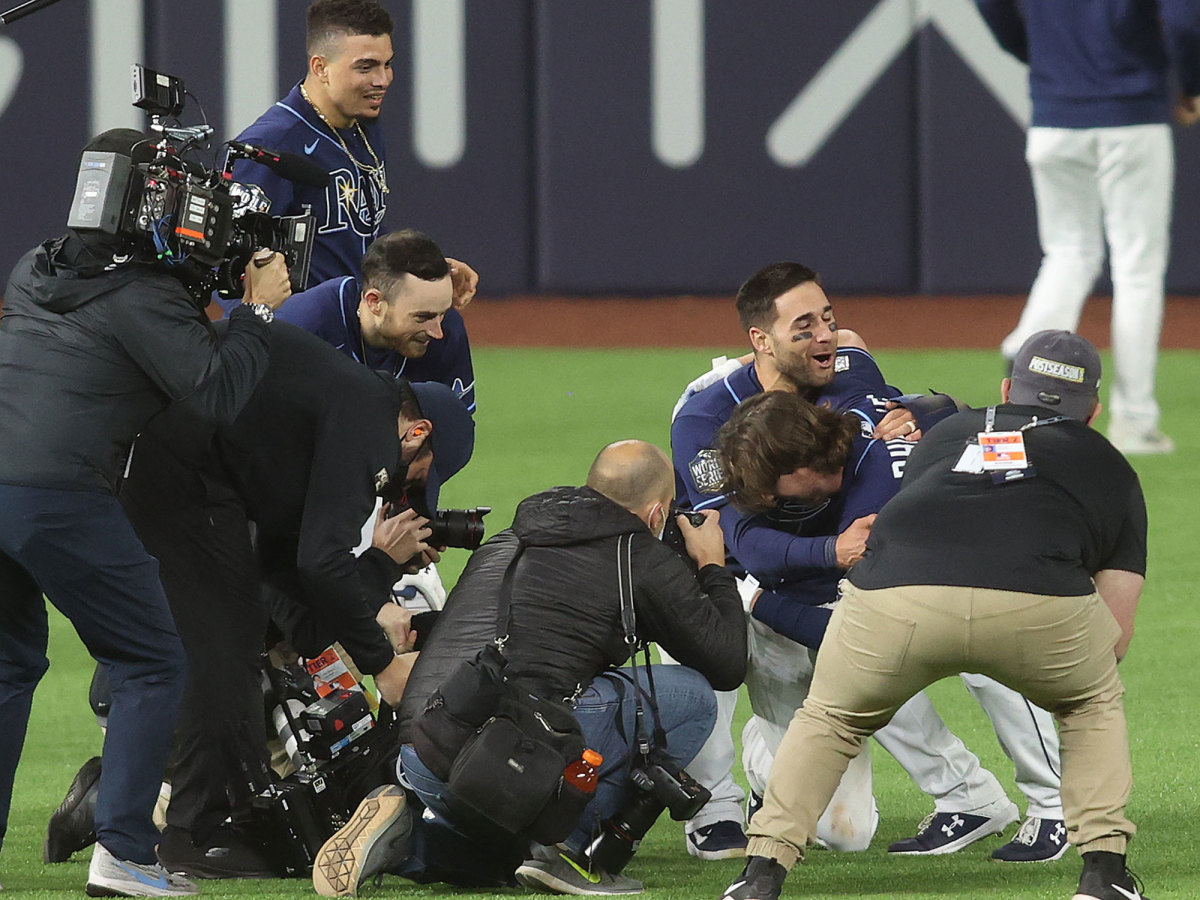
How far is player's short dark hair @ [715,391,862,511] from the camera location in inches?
178

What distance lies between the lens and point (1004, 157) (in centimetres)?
1273

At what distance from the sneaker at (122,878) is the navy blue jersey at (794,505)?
149 centimetres

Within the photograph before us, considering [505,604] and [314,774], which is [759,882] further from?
[314,774]

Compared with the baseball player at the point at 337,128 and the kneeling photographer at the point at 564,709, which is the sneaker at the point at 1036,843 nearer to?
the kneeling photographer at the point at 564,709

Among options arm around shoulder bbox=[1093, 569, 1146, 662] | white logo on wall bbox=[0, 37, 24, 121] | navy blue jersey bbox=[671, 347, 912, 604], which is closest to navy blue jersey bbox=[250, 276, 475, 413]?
navy blue jersey bbox=[671, 347, 912, 604]

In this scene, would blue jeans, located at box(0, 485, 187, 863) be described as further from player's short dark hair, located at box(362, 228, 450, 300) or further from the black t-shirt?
the black t-shirt

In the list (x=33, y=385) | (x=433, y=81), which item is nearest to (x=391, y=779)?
(x=33, y=385)

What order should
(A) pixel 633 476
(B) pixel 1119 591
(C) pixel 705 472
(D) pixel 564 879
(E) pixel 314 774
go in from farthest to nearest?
(C) pixel 705 472, (E) pixel 314 774, (A) pixel 633 476, (D) pixel 564 879, (B) pixel 1119 591

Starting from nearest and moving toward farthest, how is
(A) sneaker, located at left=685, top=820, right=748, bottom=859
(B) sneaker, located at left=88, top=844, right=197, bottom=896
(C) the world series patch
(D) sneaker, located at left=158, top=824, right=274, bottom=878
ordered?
(B) sneaker, located at left=88, top=844, right=197, bottom=896, (D) sneaker, located at left=158, top=824, right=274, bottom=878, (A) sneaker, located at left=685, top=820, right=748, bottom=859, (C) the world series patch

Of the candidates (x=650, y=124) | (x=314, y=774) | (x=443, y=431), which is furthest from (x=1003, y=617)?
(x=650, y=124)

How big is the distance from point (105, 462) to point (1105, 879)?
2.06 meters

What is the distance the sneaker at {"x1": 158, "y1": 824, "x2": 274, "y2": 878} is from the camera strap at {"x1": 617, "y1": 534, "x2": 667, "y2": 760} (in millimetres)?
899

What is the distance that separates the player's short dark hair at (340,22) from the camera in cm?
600

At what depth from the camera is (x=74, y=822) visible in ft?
15.1
